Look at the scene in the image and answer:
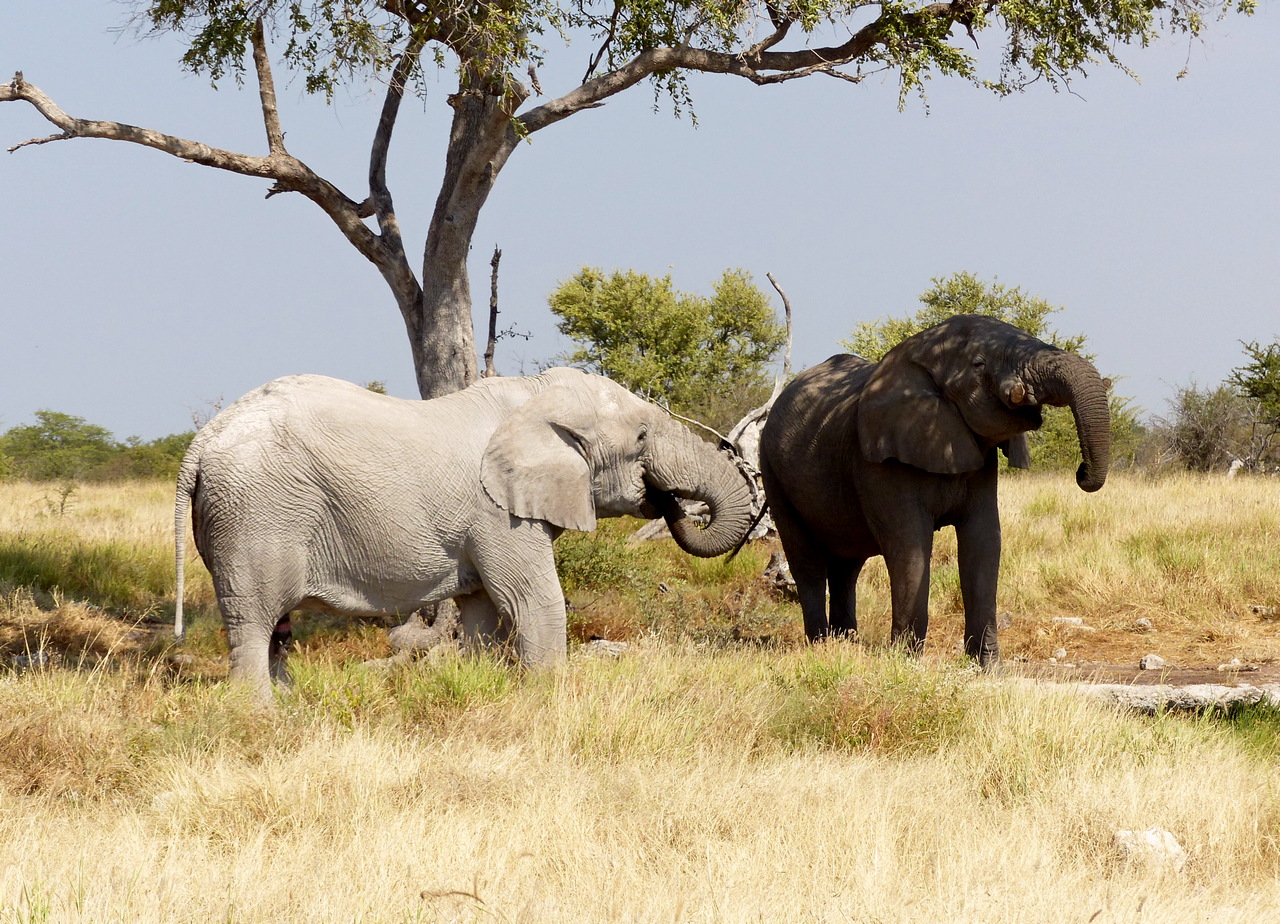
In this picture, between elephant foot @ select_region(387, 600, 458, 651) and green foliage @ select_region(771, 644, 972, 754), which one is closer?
green foliage @ select_region(771, 644, 972, 754)

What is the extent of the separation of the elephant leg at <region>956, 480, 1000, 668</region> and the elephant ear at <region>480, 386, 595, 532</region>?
2.58 meters

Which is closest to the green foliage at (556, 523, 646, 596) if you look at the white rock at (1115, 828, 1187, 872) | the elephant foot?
the elephant foot

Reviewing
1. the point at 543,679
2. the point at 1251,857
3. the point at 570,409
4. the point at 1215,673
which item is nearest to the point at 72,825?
the point at 543,679

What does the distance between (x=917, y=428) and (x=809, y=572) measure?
6.09 ft

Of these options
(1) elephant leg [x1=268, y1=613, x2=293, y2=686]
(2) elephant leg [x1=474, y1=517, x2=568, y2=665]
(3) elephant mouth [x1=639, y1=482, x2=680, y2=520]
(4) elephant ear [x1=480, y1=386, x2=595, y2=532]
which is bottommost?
(1) elephant leg [x1=268, y1=613, x2=293, y2=686]

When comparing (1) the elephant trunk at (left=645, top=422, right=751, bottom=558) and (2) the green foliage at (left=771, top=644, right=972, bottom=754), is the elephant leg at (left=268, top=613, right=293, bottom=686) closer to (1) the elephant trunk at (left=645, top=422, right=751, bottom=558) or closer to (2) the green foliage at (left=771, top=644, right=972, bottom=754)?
(1) the elephant trunk at (left=645, top=422, right=751, bottom=558)

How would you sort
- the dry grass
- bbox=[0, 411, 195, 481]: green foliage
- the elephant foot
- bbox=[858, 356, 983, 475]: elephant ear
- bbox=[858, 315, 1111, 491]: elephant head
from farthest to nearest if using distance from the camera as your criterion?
bbox=[0, 411, 195, 481]: green foliage
the elephant foot
bbox=[858, 356, 983, 475]: elephant ear
bbox=[858, 315, 1111, 491]: elephant head
the dry grass

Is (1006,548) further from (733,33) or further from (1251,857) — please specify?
(1251,857)

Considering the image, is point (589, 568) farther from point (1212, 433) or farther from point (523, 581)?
point (1212, 433)

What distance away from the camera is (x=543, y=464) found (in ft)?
22.0

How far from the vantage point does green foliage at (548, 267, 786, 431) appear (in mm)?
32562

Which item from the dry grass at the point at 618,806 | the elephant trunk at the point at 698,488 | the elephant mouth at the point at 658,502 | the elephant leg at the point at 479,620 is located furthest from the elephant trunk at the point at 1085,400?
the elephant leg at the point at 479,620

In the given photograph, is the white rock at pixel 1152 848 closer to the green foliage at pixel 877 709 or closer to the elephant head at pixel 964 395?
the green foliage at pixel 877 709

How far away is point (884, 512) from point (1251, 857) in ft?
11.7
